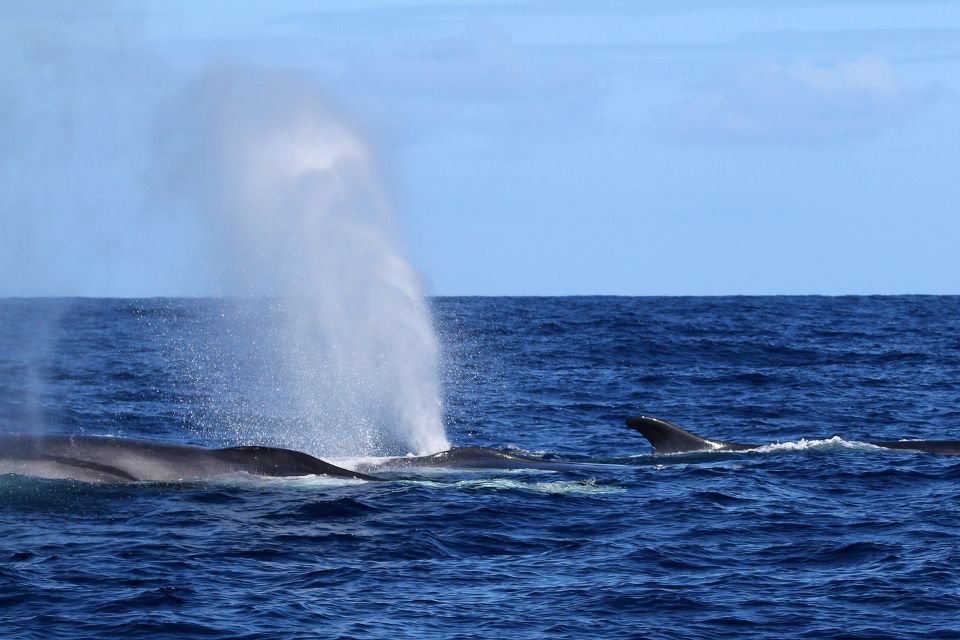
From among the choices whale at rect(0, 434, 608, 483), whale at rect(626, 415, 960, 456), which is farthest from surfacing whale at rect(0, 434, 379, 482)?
whale at rect(626, 415, 960, 456)

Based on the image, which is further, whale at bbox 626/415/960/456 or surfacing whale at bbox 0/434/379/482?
whale at bbox 626/415/960/456

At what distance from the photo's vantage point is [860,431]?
29531mm

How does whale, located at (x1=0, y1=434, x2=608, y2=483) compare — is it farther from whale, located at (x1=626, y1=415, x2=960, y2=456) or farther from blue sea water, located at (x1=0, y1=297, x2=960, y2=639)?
whale, located at (x1=626, y1=415, x2=960, y2=456)

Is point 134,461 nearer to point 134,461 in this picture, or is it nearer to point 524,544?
point 134,461

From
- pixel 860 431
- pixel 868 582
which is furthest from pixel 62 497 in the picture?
pixel 860 431

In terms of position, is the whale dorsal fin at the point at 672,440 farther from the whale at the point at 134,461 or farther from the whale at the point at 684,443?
the whale at the point at 134,461

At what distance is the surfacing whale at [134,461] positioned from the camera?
18562 mm

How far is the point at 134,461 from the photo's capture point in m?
19.0

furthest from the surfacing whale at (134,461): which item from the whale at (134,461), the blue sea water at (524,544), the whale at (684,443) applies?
the whale at (684,443)

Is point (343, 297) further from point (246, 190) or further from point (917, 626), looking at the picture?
point (917, 626)

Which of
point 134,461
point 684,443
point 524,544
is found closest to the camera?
point 524,544

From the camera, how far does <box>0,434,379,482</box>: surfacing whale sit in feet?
60.9

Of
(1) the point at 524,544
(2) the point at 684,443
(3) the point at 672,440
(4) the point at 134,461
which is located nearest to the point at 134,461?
(4) the point at 134,461

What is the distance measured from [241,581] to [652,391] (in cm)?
2644
